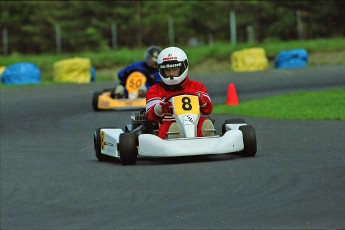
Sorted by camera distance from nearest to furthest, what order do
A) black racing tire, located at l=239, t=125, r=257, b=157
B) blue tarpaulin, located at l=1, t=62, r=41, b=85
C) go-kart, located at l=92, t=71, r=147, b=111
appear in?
black racing tire, located at l=239, t=125, r=257, b=157 → go-kart, located at l=92, t=71, r=147, b=111 → blue tarpaulin, located at l=1, t=62, r=41, b=85

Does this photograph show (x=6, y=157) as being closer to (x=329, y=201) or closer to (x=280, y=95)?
(x=329, y=201)

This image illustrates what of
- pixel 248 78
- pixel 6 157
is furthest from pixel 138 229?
pixel 248 78

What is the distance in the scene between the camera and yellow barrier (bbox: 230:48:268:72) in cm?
2858

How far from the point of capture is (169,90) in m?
9.98

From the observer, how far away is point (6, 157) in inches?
421

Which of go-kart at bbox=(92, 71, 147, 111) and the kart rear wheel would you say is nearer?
the kart rear wheel

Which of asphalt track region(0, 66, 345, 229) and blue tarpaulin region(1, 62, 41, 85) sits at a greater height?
blue tarpaulin region(1, 62, 41, 85)

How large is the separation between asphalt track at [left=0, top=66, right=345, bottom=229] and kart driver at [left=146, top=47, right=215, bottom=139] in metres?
0.43

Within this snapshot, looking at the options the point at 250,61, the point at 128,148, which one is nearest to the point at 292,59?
the point at 250,61

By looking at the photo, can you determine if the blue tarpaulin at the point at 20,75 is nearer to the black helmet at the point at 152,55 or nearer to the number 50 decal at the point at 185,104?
the black helmet at the point at 152,55

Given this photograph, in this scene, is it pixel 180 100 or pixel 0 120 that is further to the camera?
pixel 0 120

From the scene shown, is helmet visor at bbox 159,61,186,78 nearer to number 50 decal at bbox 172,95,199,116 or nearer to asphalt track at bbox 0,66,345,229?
number 50 decal at bbox 172,95,199,116

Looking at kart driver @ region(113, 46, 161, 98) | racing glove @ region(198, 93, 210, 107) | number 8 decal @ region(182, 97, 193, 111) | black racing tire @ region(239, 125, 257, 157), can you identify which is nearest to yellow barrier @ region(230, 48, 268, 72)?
kart driver @ region(113, 46, 161, 98)

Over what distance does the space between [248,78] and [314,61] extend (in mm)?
6281
